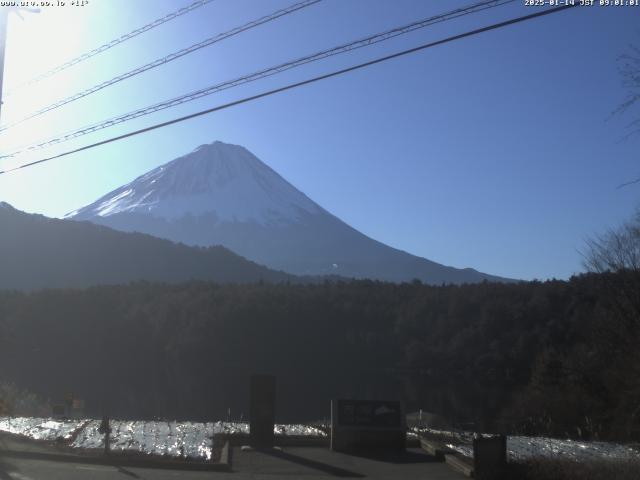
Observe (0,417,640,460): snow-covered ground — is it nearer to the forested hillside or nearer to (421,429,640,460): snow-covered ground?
(421,429,640,460): snow-covered ground

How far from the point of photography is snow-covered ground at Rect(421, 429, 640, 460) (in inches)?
525

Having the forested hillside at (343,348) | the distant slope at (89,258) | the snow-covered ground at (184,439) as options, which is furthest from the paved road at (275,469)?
the distant slope at (89,258)

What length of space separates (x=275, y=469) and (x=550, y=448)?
16.2 ft

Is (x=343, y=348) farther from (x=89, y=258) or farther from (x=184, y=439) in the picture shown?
(x=184, y=439)

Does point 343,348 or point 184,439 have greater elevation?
point 343,348

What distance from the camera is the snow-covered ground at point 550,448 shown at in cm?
1333

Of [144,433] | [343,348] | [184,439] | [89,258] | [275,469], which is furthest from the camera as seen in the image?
[89,258]

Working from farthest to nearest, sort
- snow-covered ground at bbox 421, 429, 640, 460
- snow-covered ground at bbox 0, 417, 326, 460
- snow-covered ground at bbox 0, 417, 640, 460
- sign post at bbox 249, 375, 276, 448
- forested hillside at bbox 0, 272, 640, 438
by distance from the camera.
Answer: forested hillside at bbox 0, 272, 640, 438
sign post at bbox 249, 375, 276, 448
snow-covered ground at bbox 0, 417, 326, 460
snow-covered ground at bbox 0, 417, 640, 460
snow-covered ground at bbox 421, 429, 640, 460

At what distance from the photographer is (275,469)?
1302 cm

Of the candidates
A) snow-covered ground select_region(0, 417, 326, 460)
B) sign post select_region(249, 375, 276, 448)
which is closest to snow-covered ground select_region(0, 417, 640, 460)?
snow-covered ground select_region(0, 417, 326, 460)

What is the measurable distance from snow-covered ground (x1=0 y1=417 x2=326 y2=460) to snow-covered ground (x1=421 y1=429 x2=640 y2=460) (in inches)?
111

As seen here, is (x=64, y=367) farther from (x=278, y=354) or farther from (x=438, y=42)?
(x=438, y=42)

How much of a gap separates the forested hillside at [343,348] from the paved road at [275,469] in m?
11.9

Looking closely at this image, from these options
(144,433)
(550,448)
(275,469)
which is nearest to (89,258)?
(144,433)
